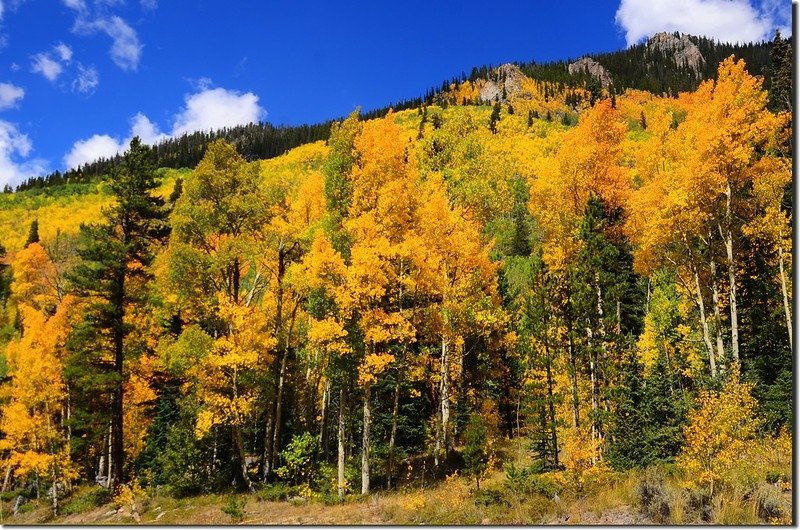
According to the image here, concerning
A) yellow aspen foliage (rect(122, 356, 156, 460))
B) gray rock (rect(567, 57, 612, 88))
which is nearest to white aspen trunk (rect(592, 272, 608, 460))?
yellow aspen foliage (rect(122, 356, 156, 460))

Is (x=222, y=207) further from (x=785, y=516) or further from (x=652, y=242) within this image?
(x=785, y=516)

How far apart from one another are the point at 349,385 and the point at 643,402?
8.23m

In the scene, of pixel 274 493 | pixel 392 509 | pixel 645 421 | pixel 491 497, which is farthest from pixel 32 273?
pixel 645 421

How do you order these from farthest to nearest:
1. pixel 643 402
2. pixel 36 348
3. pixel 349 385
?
pixel 36 348
pixel 349 385
pixel 643 402

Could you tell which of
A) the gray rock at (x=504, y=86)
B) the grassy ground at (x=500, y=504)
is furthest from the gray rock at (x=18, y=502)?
the gray rock at (x=504, y=86)

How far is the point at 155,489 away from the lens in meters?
16.4

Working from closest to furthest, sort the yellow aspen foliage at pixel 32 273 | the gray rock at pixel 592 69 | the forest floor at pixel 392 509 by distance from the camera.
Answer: the forest floor at pixel 392 509, the yellow aspen foliage at pixel 32 273, the gray rock at pixel 592 69

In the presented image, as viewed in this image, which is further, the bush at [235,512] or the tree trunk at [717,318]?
the tree trunk at [717,318]

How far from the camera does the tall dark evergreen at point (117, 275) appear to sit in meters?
16.5

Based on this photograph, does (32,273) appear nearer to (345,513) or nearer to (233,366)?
(233,366)

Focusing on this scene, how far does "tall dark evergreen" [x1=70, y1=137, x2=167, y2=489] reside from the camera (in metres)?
16.5

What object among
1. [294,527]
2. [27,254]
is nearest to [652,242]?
[294,527]

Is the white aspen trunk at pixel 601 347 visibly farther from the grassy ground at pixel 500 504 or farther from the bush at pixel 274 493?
the bush at pixel 274 493

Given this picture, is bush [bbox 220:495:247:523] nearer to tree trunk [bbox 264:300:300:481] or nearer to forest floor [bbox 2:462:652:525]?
forest floor [bbox 2:462:652:525]
